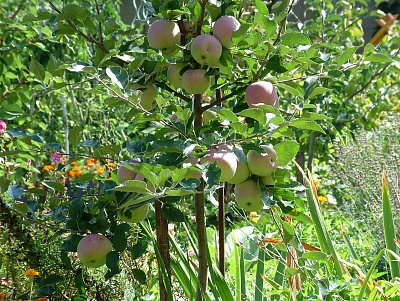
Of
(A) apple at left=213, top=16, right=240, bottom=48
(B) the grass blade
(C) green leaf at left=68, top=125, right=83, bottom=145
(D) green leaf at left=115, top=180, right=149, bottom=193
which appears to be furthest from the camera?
(B) the grass blade

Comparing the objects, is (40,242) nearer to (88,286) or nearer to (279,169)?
(88,286)

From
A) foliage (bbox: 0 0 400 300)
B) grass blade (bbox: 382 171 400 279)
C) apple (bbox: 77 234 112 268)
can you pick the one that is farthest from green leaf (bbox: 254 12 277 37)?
grass blade (bbox: 382 171 400 279)

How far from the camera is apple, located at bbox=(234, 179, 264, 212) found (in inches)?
63.4

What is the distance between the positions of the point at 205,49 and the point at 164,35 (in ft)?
0.39

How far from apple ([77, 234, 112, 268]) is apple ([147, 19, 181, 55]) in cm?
48

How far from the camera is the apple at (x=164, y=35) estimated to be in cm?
159

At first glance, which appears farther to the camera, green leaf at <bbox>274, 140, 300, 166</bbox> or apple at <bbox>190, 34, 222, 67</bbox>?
green leaf at <bbox>274, 140, 300, 166</bbox>

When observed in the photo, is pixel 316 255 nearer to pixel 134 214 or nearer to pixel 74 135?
pixel 134 214

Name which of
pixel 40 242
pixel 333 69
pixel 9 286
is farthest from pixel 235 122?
pixel 9 286

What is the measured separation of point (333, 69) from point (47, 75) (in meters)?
0.71

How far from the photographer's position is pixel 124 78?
1485 mm

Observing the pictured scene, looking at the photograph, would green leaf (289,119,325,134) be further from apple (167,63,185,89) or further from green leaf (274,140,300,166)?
apple (167,63,185,89)

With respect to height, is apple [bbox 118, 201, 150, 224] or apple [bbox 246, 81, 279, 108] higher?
apple [bbox 246, 81, 279, 108]

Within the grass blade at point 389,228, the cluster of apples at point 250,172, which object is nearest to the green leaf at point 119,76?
the cluster of apples at point 250,172
